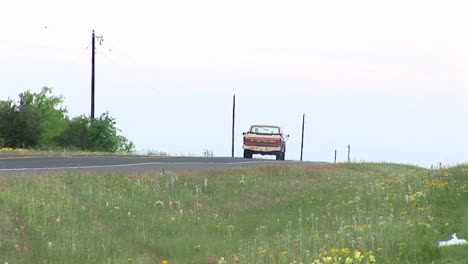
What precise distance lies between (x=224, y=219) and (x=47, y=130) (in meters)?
46.2

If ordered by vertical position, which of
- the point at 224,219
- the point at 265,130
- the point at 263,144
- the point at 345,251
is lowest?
the point at 224,219

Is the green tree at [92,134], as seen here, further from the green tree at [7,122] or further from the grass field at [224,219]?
the grass field at [224,219]

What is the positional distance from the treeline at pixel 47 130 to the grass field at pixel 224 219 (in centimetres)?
2465

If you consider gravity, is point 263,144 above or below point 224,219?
above

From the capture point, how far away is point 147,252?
1082 centimetres

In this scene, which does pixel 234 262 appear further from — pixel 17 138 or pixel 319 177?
pixel 17 138

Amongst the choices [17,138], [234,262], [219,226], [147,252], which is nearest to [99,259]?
[147,252]

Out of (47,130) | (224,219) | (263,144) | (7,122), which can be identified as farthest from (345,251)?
(47,130)

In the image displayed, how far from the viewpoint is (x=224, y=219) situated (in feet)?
44.7

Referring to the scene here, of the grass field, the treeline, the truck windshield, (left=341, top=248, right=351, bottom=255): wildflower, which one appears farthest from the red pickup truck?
(left=341, top=248, right=351, bottom=255): wildflower

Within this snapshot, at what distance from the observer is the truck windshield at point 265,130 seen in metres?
40.0

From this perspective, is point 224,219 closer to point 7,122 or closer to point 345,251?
point 345,251

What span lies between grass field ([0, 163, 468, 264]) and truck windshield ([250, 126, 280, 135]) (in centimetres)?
2111

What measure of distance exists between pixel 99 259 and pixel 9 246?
4.71 ft
